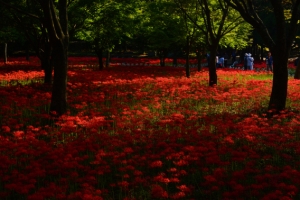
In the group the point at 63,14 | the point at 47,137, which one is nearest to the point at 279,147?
the point at 47,137

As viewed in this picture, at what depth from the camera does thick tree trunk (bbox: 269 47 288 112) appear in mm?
11578

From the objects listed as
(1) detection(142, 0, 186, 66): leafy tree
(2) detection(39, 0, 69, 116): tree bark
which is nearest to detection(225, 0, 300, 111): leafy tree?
(2) detection(39, 0, 69, 116): tree bark

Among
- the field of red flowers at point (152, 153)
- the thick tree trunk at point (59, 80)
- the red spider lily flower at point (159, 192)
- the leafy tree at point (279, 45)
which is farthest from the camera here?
the leafy tree at point (279, 45)

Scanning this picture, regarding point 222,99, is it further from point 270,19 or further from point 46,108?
point 270,19

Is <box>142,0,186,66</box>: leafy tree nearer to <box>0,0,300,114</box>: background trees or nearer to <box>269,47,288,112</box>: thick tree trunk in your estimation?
<box>0,0,300,114</box>: background trees

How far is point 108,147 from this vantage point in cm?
785

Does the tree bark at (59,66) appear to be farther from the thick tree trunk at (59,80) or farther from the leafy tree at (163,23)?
the leafy tree at (163,23)

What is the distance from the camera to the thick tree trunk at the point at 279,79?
456 inches

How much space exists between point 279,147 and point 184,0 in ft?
51.9

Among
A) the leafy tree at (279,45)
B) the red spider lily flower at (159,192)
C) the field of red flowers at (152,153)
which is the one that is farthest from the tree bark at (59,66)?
the red spider lily flower at (159,192)

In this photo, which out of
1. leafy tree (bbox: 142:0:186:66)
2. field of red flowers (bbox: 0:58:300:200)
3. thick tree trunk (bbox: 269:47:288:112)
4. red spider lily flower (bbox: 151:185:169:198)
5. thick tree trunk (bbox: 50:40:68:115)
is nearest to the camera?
red spider lily flower (bbox: 151:185:169:198)

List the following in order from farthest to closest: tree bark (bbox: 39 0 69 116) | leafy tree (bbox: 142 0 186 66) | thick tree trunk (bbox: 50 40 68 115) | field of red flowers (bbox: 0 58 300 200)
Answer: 1. leafy tree (bbox: 142 0 186 66)
2. thick tree trunk (bbox: 50 40 68 115)
3. tree bark (bbox: 39 0 69 116)
4. field of red flowers (bbox: 0 58 300 200)

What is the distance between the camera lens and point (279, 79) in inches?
462

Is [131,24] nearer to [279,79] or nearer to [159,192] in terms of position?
Result: [279,79]
